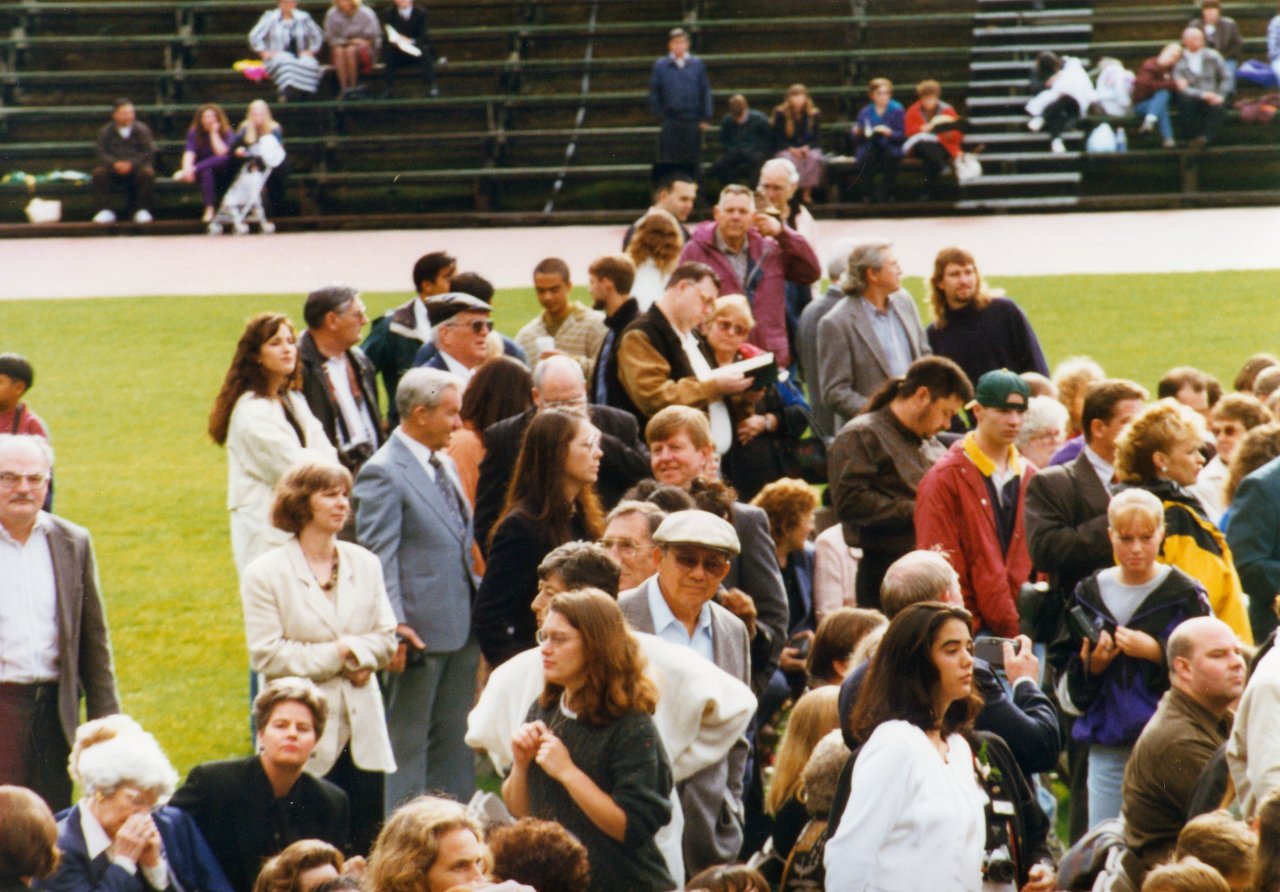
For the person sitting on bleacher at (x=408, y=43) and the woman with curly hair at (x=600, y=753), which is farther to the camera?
the person sitting on bleacher at (x=408, y=43)

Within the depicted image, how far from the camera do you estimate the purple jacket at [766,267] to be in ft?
35.5

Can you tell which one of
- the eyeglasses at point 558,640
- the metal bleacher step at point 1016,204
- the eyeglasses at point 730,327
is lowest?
the metal bleacher step at point 1016,204

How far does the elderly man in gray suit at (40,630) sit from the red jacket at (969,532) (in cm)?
307

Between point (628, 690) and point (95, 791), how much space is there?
5.70 feet

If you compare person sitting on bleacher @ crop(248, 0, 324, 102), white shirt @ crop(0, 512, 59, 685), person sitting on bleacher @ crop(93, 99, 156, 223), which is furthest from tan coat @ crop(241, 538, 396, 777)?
person sitting on bleacher @ crop(248, 0, 324, 102)

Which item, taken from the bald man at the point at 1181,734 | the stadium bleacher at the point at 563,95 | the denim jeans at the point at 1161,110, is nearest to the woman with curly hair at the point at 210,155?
the stadium bleacher at the point at 563,95

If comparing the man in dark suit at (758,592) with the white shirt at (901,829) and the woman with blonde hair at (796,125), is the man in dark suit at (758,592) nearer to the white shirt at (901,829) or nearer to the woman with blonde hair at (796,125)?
the white shirt at (901,829)

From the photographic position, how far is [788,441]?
9.37 m

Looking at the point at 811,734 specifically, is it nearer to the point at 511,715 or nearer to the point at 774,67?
the point at 511,715

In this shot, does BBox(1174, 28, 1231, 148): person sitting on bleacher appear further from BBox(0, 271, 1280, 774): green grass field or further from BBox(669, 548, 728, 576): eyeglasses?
BBox(669, 548, 728, 576): eyeglasses

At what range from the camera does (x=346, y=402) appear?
859 cm

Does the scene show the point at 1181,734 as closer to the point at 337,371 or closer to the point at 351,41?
the point at 337,371

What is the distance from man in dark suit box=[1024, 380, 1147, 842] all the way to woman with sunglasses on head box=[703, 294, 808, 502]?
197 centimetres

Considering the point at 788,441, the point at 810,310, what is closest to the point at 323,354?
the point at 788,441
